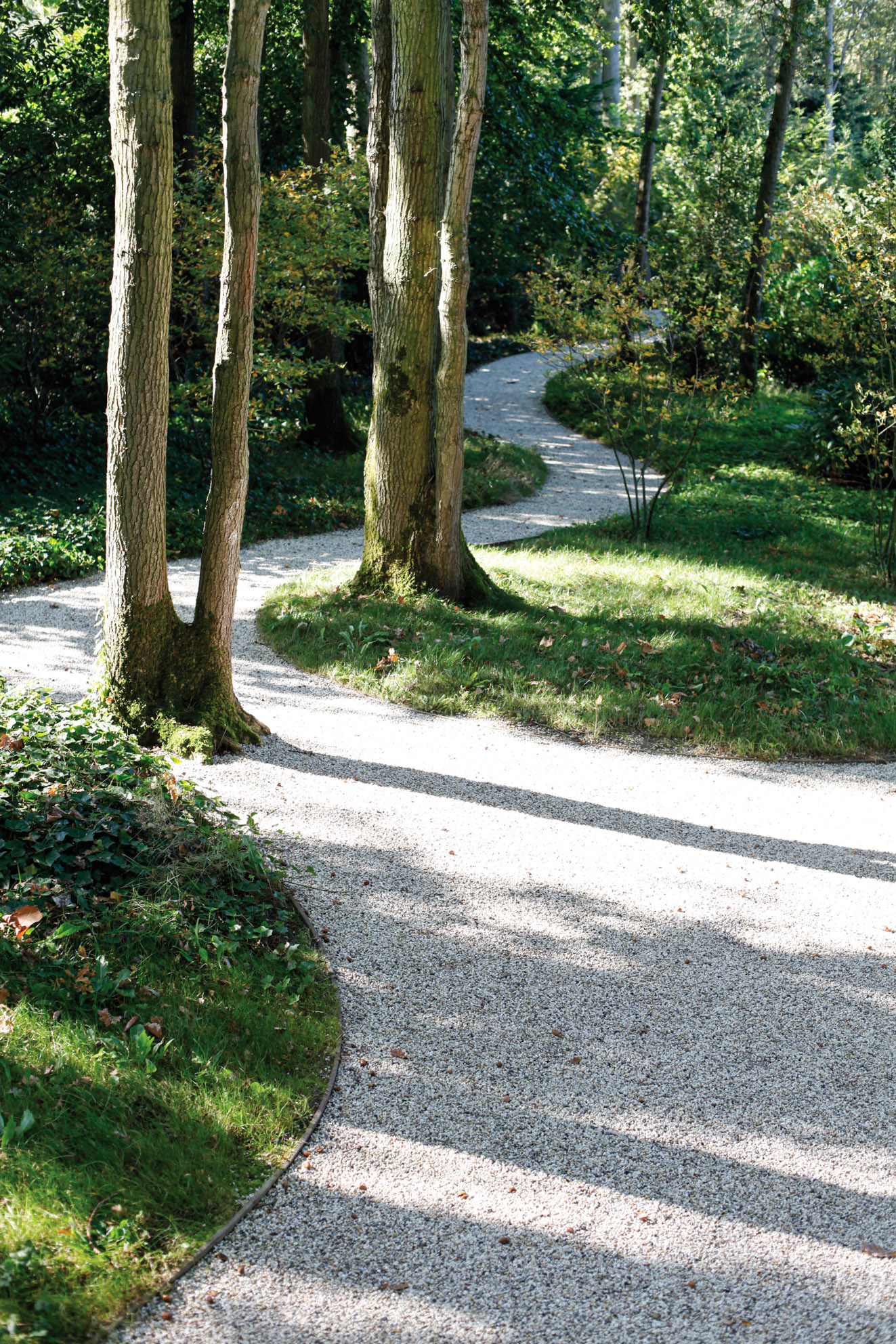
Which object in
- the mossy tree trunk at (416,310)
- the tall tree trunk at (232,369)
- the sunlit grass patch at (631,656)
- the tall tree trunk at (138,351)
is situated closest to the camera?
the tall tree trunk at (138,351)

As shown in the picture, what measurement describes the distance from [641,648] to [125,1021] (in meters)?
5.36

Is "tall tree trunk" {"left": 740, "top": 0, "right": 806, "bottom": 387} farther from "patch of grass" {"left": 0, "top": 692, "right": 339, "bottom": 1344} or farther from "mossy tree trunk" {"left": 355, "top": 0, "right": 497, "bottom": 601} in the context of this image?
"patch of grass" {"left": 0, "top": 692, "right": 339, "bottom": 1344}

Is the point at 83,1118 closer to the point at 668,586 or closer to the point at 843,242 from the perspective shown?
the point at 668,586

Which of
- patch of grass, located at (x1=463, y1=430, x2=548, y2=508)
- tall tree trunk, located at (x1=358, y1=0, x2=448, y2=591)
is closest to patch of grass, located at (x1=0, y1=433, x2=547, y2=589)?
patch of grass, located at (x1=463, y1=430, x2=548, y2=508)

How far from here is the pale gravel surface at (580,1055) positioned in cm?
250

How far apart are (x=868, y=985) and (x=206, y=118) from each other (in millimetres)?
17908

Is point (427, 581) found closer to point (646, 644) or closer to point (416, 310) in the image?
point (646, 644)

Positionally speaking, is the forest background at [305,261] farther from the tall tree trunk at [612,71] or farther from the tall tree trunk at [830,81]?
the tall tree trunk at [830,81]

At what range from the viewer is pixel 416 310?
318 inches

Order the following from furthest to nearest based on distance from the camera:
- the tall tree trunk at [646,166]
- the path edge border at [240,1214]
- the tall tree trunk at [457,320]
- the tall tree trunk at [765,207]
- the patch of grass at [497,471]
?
1. the tall tree trunk at [646,166]
2. the tall tree trunk at [765,207]
3. the patch of grass at [497,471]
4. the tall tree trunk at [457,320]
5. the path edge border at [240,1214]

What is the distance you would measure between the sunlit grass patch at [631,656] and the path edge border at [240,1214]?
3630 millimetres

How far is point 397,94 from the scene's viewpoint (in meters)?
7.85

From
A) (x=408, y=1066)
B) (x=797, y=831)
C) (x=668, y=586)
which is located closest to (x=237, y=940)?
(x=408, y=1066)

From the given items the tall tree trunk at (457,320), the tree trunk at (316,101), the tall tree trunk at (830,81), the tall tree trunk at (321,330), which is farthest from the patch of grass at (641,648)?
the tall tree trunk at (830,81)
